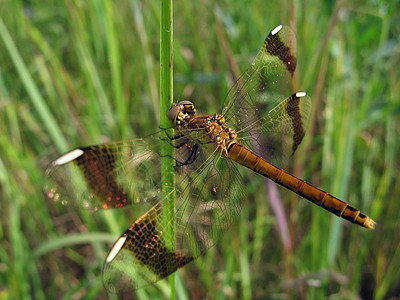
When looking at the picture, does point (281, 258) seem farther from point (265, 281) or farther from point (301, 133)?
point (301, 133)

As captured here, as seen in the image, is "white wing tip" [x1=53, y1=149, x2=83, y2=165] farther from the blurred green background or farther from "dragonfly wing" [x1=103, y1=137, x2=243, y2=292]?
the blurred green background

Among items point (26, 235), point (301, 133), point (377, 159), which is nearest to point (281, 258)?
point (377, 159)

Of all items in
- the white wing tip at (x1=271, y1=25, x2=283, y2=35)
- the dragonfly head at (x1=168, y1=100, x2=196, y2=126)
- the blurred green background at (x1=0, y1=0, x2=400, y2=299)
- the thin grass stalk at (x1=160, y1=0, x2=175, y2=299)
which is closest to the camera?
the thin grass stalk at (x1=160, y1=0, x2=175, y2=299)

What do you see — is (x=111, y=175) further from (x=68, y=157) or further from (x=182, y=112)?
(x=182, y=112)

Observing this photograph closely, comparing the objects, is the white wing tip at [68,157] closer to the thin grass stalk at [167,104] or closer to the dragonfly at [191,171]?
the dragonfly at [191,171]

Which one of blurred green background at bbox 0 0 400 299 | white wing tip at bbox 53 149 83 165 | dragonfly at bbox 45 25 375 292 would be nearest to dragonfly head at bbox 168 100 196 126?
dragonfly at bbox 45 25 375 292

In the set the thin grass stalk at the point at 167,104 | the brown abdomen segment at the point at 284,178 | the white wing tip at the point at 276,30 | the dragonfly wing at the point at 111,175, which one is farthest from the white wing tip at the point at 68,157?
the white wing tip at the point at 276,30

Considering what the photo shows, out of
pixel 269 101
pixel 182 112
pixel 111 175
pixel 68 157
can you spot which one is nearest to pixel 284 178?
pixel 269 101
